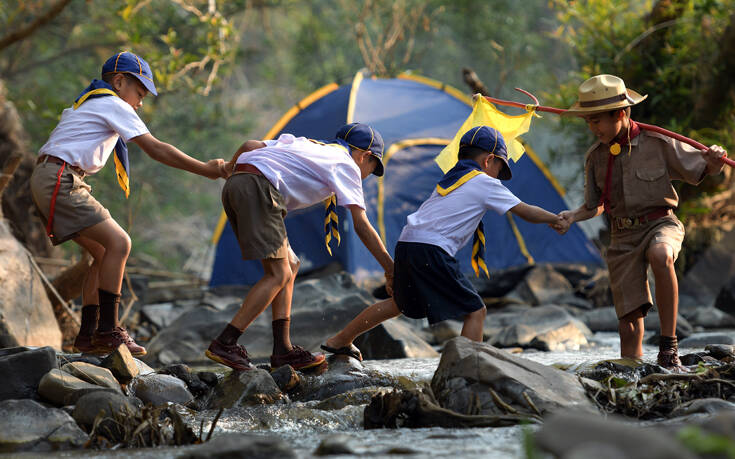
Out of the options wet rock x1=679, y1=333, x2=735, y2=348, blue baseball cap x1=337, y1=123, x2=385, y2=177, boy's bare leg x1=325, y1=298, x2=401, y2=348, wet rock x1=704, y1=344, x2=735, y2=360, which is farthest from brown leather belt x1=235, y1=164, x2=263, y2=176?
wet rock x1=679, y1=333, x2=735, y2=348

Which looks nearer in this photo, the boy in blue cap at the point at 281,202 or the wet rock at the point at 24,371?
the wet rock at the point at 24,371

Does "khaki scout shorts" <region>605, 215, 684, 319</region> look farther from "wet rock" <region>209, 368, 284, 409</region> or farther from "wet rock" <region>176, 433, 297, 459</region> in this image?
"wet rock" <region>176, 433, 297, 459</region>

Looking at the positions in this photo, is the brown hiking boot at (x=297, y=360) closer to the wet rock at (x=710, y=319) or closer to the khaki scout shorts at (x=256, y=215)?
the khaki scout shorts at (x=256, y=215)

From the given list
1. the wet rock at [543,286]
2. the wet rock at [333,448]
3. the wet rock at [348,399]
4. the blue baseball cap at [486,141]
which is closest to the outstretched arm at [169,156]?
the wet rock at [348,399]

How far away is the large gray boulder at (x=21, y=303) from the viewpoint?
537 cm

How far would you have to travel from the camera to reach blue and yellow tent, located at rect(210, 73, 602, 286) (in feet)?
28.0

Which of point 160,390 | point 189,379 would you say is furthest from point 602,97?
point 160,390

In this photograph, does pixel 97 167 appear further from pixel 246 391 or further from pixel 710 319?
Result: pixel 710 319

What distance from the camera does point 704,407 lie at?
3.34 metres

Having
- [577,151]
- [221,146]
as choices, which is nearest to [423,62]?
[221,146]

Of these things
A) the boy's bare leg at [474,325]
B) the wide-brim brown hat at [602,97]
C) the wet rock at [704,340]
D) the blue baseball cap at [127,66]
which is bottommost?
the wet rock at [704,340]

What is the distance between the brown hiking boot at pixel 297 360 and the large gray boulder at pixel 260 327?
1968 millimetres

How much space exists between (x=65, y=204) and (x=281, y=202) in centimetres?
109

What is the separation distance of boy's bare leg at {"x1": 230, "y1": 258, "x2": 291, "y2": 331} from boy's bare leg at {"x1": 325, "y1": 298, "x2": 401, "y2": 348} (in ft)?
1.89
